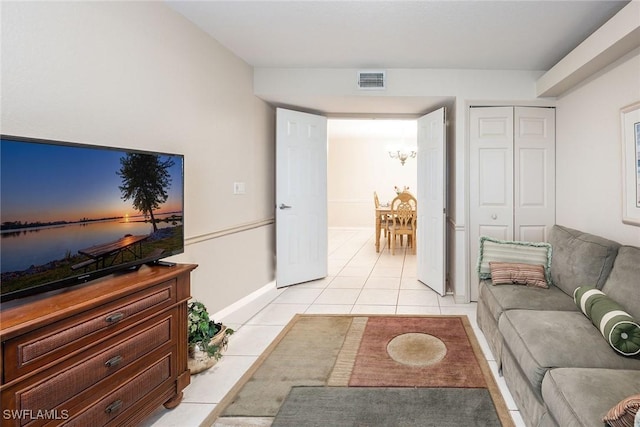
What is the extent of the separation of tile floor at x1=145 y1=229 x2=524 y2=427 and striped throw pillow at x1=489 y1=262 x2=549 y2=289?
0.49 metres

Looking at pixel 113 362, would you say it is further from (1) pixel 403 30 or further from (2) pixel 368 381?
(1) pixel 403 30

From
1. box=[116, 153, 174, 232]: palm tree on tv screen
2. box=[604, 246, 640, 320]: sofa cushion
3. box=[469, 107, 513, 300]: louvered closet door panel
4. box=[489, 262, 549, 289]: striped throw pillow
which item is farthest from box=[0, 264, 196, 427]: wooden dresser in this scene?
box=[469, 107, 513, 300]: louvered closet door panel

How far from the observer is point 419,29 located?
2.56 meters

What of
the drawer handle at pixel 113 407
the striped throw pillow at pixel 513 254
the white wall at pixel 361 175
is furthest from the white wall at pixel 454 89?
the white wall at pixel 361 175

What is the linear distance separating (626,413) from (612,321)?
2.68ft

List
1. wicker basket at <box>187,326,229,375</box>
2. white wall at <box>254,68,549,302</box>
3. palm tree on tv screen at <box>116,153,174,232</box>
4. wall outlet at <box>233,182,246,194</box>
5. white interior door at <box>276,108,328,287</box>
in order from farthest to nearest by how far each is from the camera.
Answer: white interior door at <box>276,108,328,287</box>
white wall at <box>254,68,549,302</box>
wall outlet at <box>233,182,246,194</box>
wicker basket at <box>187,326,229,375</box>
palm tree on tv screen at <box>116,153,174,232</box>

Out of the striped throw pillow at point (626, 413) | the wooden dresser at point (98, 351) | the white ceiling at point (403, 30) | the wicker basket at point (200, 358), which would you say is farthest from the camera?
the white ceiling at point (403, 30)

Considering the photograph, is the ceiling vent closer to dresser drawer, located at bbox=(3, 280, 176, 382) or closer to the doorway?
the doorway

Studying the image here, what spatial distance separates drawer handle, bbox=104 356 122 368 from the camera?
4.42 feet

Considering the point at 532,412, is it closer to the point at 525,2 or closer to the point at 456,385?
the point at 456,385

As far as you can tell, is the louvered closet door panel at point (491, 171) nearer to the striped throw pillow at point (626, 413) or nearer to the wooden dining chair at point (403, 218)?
the striped throw pillow at point (626, 413)

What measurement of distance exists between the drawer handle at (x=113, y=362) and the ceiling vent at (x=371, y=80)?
9.90 feet

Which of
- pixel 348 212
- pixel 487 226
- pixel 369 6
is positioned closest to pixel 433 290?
pixel 487 226

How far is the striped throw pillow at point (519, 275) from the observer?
246 cm
